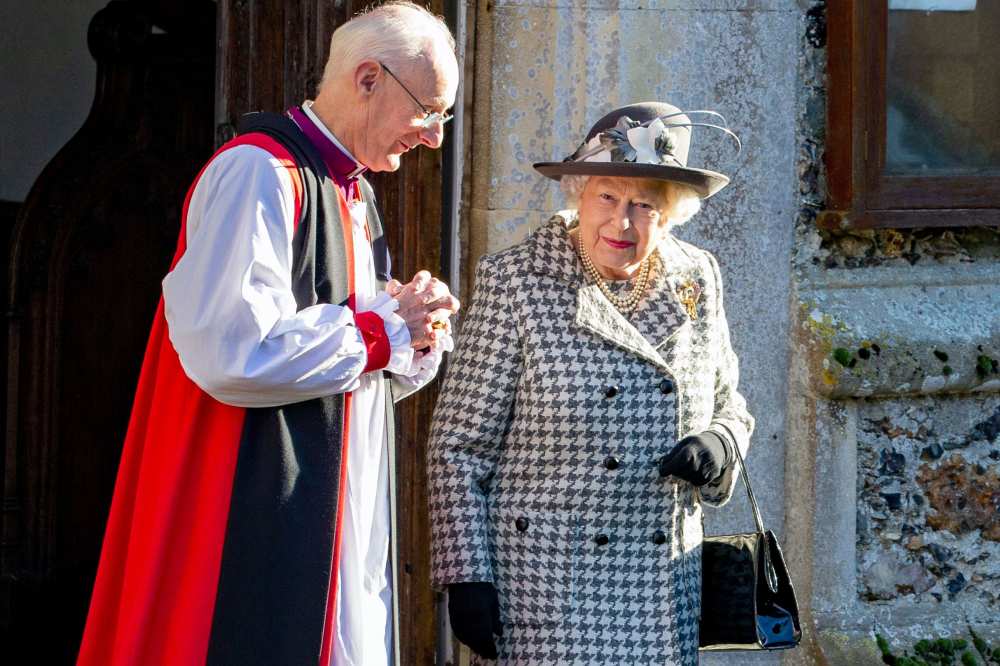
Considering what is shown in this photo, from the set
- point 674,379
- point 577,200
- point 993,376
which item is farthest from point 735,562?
point 993,376

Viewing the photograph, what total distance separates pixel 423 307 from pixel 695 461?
66 centimetres

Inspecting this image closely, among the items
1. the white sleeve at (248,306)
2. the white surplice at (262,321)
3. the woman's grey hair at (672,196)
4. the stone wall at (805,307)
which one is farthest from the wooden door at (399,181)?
the white sleeve at (248,306)

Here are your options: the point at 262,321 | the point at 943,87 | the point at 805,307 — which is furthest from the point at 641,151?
the point at 943,87

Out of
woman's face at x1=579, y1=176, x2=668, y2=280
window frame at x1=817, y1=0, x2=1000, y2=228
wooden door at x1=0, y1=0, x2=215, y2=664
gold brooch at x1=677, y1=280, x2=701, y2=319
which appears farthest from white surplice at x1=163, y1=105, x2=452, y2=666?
Result: wooden door at x1=0, y1=0, x2=215, y2=664

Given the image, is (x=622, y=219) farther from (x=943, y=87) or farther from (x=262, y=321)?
(x=943, y=87)

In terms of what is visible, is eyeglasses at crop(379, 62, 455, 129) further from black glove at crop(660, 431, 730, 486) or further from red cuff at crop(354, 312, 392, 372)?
black glove at crop(660, 431, 730, 486)

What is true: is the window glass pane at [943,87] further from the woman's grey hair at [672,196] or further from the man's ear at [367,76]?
the man's ear at [367,76]

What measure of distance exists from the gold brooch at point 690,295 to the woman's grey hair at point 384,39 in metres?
0.77

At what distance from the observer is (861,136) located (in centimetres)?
386

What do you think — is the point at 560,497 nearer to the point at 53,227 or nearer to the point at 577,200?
the point at 577,200

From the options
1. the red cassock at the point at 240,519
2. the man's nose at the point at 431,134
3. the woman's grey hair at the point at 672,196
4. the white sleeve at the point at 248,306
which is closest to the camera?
the white sleeve at the point at 248,306

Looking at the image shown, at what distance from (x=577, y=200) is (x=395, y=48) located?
58 cm

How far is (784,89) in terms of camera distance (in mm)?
3850

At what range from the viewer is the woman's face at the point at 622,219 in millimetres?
2957
